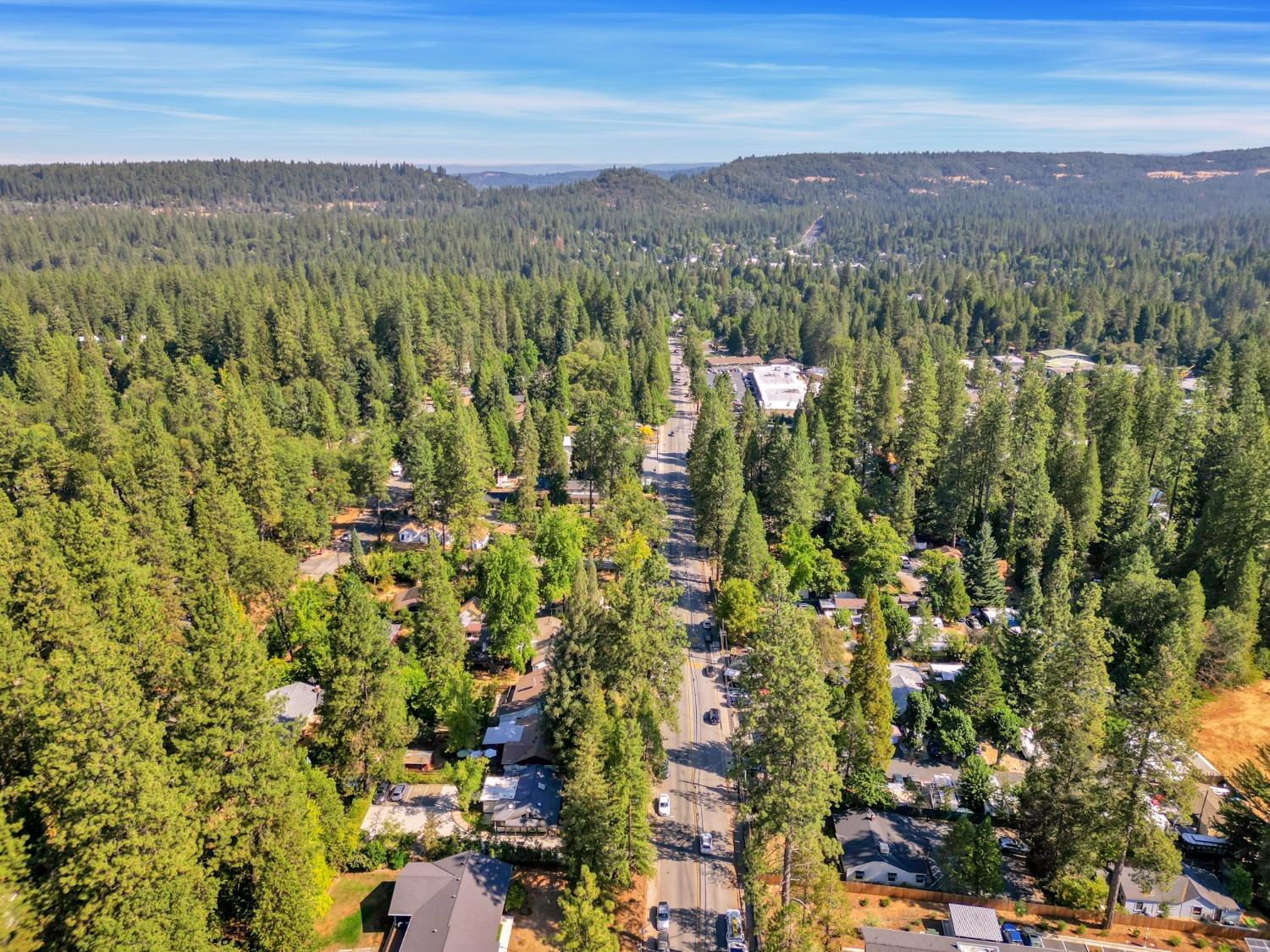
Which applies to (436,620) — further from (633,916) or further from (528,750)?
(633,916)

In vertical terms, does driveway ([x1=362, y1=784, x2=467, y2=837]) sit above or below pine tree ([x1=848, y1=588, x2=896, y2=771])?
below

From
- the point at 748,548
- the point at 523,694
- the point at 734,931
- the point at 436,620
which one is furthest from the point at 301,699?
the point at 748,548

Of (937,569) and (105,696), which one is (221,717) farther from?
(937,569)

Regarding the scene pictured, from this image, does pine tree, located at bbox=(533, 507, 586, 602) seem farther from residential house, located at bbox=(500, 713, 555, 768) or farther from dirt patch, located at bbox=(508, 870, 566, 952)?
dirt patch, located at bbox=(508, 870, 566, 952)

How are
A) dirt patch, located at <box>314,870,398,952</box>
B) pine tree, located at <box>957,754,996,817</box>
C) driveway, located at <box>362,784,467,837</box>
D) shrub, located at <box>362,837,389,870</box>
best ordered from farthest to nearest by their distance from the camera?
1. pine tree, located at <box>957,754,996,817</box>
2. driveway, located at <box>362,784,467,837</box>
3. shrub, located at <box>362,837,389,870</box>
4. dirt patch, located at <box>314,870,398,952</box>

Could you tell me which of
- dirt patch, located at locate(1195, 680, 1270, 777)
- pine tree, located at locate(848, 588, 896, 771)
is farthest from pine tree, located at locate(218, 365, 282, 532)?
dirt patch, located at locate(1195, 680, 1270, 777)

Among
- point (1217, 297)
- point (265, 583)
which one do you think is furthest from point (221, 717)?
point (1217, 297)

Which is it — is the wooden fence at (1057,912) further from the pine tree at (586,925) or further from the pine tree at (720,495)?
the pine tree at (720,495)

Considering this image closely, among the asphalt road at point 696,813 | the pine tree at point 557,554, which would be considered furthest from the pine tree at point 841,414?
the pine tree at point 557,554
